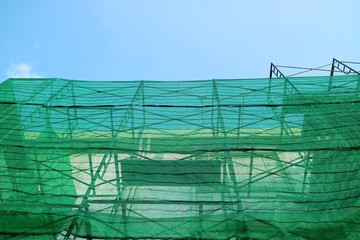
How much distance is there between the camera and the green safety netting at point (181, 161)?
11.3 feet

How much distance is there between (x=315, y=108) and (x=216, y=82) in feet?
8.12

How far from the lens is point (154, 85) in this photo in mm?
7352

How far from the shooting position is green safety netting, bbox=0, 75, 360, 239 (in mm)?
3451

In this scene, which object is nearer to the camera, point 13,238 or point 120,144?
point 13,238

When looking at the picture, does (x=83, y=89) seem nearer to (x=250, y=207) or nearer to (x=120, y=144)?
(x=120, y=144)

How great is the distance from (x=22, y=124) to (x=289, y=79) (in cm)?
541

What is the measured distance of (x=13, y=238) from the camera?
10.7 ft

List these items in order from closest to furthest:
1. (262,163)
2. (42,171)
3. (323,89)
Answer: (42,171), (262,163), (323,89)

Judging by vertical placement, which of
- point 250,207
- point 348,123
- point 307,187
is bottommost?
point 307,187

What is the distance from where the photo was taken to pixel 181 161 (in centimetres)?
447

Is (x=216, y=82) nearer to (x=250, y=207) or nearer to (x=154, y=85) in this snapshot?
(x=154, y=85)

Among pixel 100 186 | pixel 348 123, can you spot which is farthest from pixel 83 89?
pixel 348 123

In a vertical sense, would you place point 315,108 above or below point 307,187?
above

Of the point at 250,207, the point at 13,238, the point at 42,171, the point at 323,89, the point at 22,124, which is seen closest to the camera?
the point at 13,238
